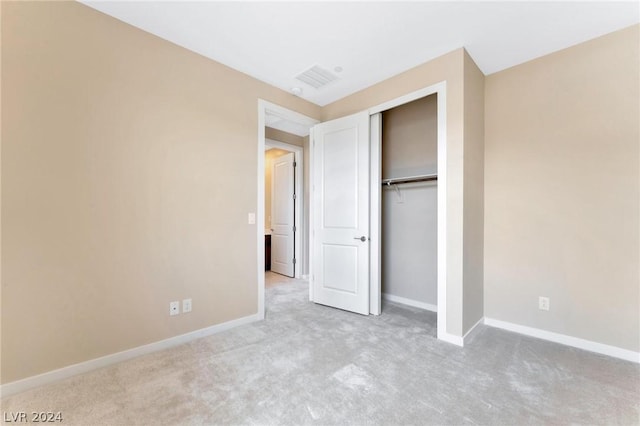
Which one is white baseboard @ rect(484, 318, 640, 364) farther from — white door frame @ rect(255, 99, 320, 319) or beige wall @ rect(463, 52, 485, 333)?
white door frame @ rect(255, 99, 320, 319)

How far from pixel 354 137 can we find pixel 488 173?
1546 mm

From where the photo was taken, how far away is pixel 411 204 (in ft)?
11.7

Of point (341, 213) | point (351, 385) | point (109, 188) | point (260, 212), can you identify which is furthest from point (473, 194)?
point (109, 188)

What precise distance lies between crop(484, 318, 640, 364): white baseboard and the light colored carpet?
0.32 ft

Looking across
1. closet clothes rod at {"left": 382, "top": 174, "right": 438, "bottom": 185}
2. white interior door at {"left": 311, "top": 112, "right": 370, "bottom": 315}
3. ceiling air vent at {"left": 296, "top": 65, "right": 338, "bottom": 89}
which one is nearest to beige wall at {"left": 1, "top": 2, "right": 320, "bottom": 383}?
ceiling air vent at {"left": 296, "top": 65, "right": 338, "bottom": 89}

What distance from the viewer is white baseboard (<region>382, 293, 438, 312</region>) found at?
A: 340cm

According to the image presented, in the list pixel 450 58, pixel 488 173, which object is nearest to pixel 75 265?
pixel 450 58

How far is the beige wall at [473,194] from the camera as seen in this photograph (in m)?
2.57

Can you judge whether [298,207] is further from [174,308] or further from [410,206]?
[174,308]

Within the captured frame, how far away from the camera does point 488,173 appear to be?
299 centimetres

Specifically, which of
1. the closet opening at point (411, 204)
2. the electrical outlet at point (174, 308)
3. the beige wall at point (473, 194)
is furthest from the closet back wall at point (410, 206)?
the electrical outlet at point (174, 308)

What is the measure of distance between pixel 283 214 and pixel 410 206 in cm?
266

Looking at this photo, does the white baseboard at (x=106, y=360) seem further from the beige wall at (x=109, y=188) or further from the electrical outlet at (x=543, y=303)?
the electrical outlet at (x=543, y=303)

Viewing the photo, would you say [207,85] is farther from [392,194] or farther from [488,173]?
[488,173]
